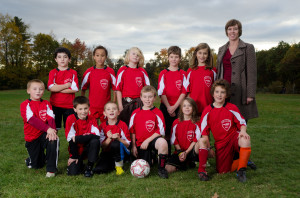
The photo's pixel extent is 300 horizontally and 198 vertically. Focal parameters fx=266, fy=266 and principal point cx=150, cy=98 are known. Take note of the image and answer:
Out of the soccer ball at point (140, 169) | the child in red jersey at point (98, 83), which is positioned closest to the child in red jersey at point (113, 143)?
the soccer ball at point (140, 169)

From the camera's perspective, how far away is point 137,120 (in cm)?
433

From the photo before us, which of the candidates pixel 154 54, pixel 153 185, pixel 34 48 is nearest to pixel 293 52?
pixel 154 54

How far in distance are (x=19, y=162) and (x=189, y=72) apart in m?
3.37

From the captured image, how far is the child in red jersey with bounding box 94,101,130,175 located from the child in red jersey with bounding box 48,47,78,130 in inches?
32.3

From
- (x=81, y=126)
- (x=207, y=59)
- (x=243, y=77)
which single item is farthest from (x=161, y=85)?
(x=81, y=126)

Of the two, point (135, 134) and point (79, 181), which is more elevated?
point (135, 134)

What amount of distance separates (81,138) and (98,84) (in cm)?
122

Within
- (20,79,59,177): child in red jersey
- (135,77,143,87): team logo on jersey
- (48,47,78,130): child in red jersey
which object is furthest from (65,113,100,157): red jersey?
(135,77,143,87): team logo on jersey

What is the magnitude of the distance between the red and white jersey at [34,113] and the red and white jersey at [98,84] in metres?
0.84

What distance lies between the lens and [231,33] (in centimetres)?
430

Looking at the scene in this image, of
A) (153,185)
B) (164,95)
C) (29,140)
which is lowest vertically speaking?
(153,185)

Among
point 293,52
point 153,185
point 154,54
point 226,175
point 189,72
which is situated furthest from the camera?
point 154,54

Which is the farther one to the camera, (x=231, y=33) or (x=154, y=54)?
(x=154, y=54)

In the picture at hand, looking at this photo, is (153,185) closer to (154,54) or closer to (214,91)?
(214,91)
